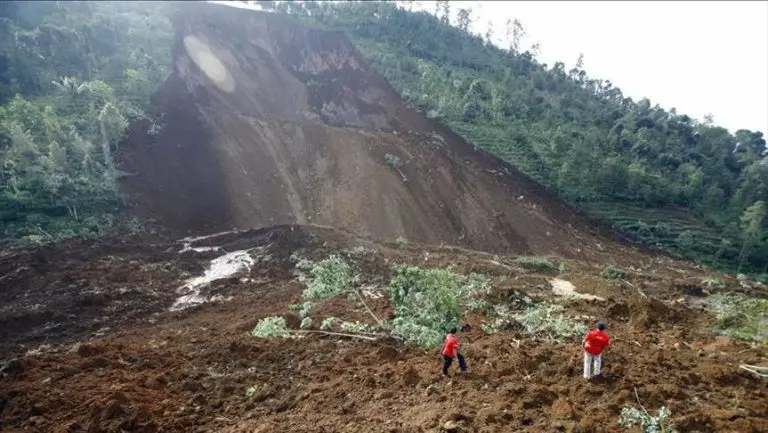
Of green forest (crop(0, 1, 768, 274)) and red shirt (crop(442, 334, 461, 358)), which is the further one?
green forest (crop(0, 1, 768, 274))

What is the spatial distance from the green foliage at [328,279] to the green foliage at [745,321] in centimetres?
922

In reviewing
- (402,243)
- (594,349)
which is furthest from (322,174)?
(594,349)

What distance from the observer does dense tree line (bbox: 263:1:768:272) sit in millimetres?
29250

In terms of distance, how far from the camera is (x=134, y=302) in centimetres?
1384

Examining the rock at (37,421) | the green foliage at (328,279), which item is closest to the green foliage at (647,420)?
the green foliage at (328,279)

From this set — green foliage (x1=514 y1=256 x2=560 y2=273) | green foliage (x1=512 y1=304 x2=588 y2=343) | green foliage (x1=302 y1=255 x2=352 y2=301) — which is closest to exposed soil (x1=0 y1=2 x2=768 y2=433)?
green foliage (x1=512 y1=304 x2=588 y2=343)

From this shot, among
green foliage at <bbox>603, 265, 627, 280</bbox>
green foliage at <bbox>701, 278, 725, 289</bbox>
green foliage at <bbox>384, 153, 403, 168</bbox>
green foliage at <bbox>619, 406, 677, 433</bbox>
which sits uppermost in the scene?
green foliage at <bbox>384, 153, 403, 168</bbox>

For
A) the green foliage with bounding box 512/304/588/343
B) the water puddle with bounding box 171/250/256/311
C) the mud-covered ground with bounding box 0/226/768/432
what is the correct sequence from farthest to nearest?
the water puddle with bounding box 171/250/256/311 → the green foliage with bounding box 512/304/588/343 → the mud-covered ground with bounding box 0/226/768/432

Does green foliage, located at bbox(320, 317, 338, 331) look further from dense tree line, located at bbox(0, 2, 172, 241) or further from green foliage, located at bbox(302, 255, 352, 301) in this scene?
dense tree line, located at bbox(0, 2, 172, 241)

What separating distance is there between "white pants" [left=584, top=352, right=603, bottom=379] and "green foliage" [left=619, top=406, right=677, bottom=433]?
36.2 inches

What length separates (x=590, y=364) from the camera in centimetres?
712

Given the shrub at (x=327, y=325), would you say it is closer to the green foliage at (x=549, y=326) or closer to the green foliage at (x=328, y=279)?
the green foliage at (x=328, y=279)

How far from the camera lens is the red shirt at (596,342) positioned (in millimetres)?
6797

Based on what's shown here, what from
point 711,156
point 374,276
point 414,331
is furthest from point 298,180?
point 711,156
